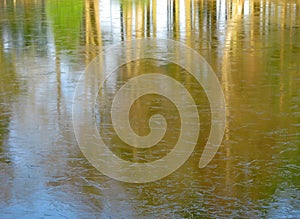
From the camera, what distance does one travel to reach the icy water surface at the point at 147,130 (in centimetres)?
478

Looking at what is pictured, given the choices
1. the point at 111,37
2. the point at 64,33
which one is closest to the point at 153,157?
the point at 111,37

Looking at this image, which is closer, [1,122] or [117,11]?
[1,122]

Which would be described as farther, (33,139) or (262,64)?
(262,64)

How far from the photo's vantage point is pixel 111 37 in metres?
13.1

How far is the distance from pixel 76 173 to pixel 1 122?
1860mm

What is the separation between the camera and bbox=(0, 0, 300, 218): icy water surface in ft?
15.7

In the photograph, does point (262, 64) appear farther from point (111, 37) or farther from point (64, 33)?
point (64, 33)

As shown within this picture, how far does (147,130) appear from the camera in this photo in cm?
663

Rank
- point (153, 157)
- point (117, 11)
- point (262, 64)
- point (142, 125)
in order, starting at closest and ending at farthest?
point (153, 157), point (142, 125), point (262, 64), point (117, 11)

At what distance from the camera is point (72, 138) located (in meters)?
6.39

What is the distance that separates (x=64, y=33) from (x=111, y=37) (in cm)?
127

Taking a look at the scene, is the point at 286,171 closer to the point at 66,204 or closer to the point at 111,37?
the point at 66,204

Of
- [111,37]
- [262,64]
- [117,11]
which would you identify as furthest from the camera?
[117,11]

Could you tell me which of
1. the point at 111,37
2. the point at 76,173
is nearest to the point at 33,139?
the point at 76,173
